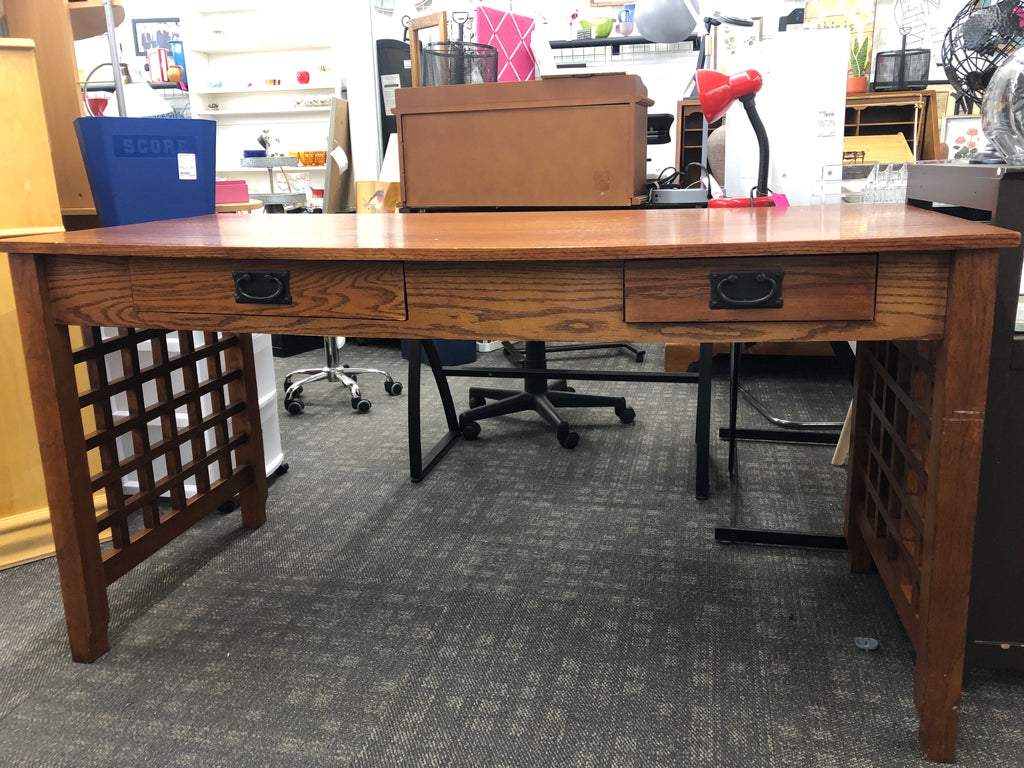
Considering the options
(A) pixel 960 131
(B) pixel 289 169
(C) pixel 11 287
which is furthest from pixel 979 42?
(B) pixel 289 169

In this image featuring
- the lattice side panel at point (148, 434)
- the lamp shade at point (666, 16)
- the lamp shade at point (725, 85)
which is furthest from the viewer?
the lamp shade at point (666, 16)

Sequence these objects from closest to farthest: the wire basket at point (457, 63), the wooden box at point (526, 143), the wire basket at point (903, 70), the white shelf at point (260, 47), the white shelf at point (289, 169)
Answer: the wooden box at point (526, 143) → the wire basket at point (457, 63) → the wire basket at point (903, 70) → the white shelf at point (289, 169) → the white shelf at point (260, 47)

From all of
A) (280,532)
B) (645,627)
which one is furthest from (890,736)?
(280,532)

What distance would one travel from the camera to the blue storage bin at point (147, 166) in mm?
1923

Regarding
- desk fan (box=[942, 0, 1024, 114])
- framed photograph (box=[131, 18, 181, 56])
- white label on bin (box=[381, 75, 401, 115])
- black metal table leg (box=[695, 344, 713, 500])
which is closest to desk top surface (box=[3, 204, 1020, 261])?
desk fan (box=[942, 0, 1024, 114])

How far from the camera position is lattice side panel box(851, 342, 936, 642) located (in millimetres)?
1263

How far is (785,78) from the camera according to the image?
199 centimetres

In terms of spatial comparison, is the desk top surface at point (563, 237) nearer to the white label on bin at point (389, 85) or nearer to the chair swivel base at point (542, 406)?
the chair swivel base at point (542, 406)

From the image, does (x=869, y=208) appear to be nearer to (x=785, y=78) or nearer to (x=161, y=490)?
(x=785, y=78)

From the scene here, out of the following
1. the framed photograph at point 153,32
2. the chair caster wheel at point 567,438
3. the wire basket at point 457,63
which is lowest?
the chair caster wheel at point 567,438

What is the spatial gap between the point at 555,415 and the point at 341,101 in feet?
8.85

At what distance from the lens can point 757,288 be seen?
1.12 m

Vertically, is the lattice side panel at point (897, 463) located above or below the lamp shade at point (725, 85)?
below

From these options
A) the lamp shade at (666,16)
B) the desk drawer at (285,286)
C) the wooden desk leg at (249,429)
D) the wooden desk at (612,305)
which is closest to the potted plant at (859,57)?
the lamp shade at (666,16)
